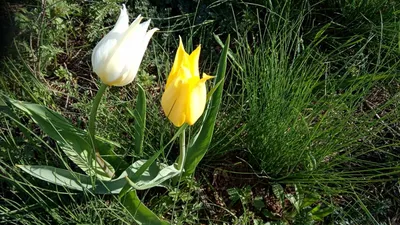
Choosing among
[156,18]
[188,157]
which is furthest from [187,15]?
[188,157]

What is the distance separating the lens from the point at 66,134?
1.18m

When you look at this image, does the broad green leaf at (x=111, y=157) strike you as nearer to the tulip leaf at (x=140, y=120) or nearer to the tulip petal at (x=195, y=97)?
the tulip leaf at (x=140, y=120)

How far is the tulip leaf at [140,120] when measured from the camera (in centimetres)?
121

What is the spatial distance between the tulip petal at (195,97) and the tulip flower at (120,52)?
0.10 meters

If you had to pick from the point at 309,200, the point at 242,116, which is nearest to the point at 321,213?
the point at 309,200

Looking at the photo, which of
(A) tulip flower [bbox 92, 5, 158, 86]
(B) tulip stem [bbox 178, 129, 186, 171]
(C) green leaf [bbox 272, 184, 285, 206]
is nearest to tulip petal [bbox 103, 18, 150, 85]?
(A) tulip flower [bbox 92, 5, 158, 86]

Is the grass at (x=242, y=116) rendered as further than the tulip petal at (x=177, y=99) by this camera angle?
Yes

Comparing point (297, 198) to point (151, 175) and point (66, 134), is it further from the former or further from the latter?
point (66, 134)

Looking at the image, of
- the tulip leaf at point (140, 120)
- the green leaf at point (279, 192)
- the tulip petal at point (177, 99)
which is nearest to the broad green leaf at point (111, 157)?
the tulip leaf at point (140, 120)

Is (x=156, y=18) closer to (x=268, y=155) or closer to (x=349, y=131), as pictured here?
(x=268, y=155)

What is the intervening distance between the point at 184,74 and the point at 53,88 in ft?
2.25

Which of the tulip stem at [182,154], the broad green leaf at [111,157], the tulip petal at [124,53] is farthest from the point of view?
the broad green leaf at [111,157]

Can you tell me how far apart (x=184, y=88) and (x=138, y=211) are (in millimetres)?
329

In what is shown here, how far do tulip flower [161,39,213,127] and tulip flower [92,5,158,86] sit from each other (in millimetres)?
66
